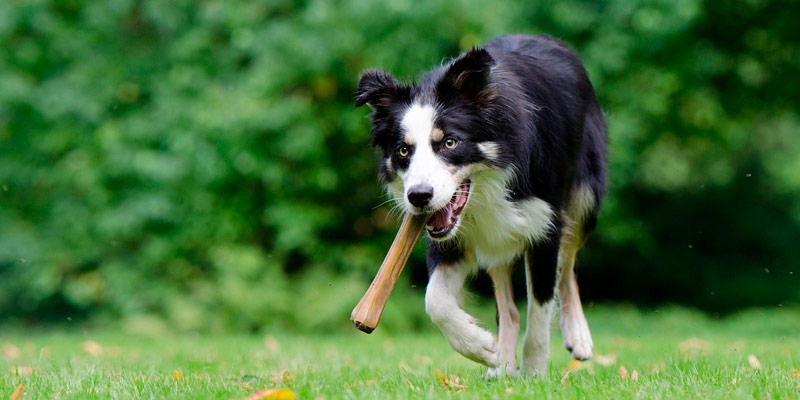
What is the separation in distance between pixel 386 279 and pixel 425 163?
2.04ft

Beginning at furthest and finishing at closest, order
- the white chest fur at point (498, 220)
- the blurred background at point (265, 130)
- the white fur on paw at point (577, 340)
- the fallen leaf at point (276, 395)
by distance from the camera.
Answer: the blurred background at point (265, 130) < the white fur on paw at point (577, 340) < the white chest fur at point (498, 220) < the fallen leaf at point (276, 395)

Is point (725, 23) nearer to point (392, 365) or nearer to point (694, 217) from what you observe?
point (694, 217)

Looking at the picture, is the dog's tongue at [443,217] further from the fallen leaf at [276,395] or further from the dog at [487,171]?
the fallen leaf at [276,395]

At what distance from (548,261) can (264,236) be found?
8.01 m

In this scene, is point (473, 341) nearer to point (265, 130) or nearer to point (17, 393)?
point (17, 393)

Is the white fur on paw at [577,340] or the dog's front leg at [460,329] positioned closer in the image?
the dog's front leg at [460,329]

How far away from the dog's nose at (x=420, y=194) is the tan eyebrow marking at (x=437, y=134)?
0.32 m

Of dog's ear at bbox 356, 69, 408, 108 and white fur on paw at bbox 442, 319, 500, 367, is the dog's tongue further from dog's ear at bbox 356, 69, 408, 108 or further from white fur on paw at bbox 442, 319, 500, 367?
dog's ear at bbox 356, 69, 408, 108

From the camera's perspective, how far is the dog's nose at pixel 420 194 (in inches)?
148

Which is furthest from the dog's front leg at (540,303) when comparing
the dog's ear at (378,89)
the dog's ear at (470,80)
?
the dog's ear at (378,89)

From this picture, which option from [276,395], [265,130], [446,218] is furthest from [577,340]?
[265,130]

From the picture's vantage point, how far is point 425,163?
152 inches

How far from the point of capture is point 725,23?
12.0 metres

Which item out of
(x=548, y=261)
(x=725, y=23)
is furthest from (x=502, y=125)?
(x=725, y=23)
